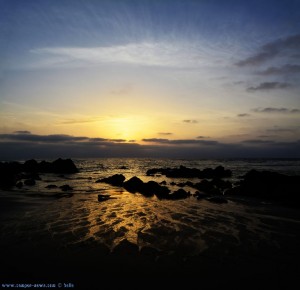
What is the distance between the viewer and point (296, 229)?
1354cm

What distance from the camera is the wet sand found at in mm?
7527

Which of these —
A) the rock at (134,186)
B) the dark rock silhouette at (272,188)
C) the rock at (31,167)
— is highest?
the dark rock silhouette at (272,188)

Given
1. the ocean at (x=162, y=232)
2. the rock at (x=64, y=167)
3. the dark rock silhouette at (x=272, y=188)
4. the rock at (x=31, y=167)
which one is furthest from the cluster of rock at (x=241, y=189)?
the rock at (x=31, y=167)

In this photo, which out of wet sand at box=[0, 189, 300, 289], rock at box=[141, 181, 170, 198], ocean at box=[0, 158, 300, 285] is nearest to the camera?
wet sand at box=[0, 189, 300, 289]

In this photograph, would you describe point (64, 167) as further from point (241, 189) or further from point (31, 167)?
point (241, 189)

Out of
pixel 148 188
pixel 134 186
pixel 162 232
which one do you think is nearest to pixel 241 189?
pixel 148 188

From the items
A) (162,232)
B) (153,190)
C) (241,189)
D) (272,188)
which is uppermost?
(272,188)

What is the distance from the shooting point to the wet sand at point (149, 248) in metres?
7.53

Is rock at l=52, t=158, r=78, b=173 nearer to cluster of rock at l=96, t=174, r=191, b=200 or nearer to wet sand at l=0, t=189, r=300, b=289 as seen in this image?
cluster of rock at l=96, t=174, r=191, b=200

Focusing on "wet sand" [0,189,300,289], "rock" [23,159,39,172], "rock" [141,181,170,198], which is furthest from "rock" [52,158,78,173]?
"wet sand" [0,189,300,289]

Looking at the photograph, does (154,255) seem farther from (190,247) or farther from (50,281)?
(50,281)

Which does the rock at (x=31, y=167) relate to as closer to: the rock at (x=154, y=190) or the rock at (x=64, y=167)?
the rock at (x=64, y=167)

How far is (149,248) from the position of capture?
391 inches

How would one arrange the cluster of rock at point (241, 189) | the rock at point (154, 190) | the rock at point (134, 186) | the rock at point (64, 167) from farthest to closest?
the rock at point (64, 167), the rock at point (134, 186), the rock at point (154, 190), the cluster of rock at point (241, 189)
